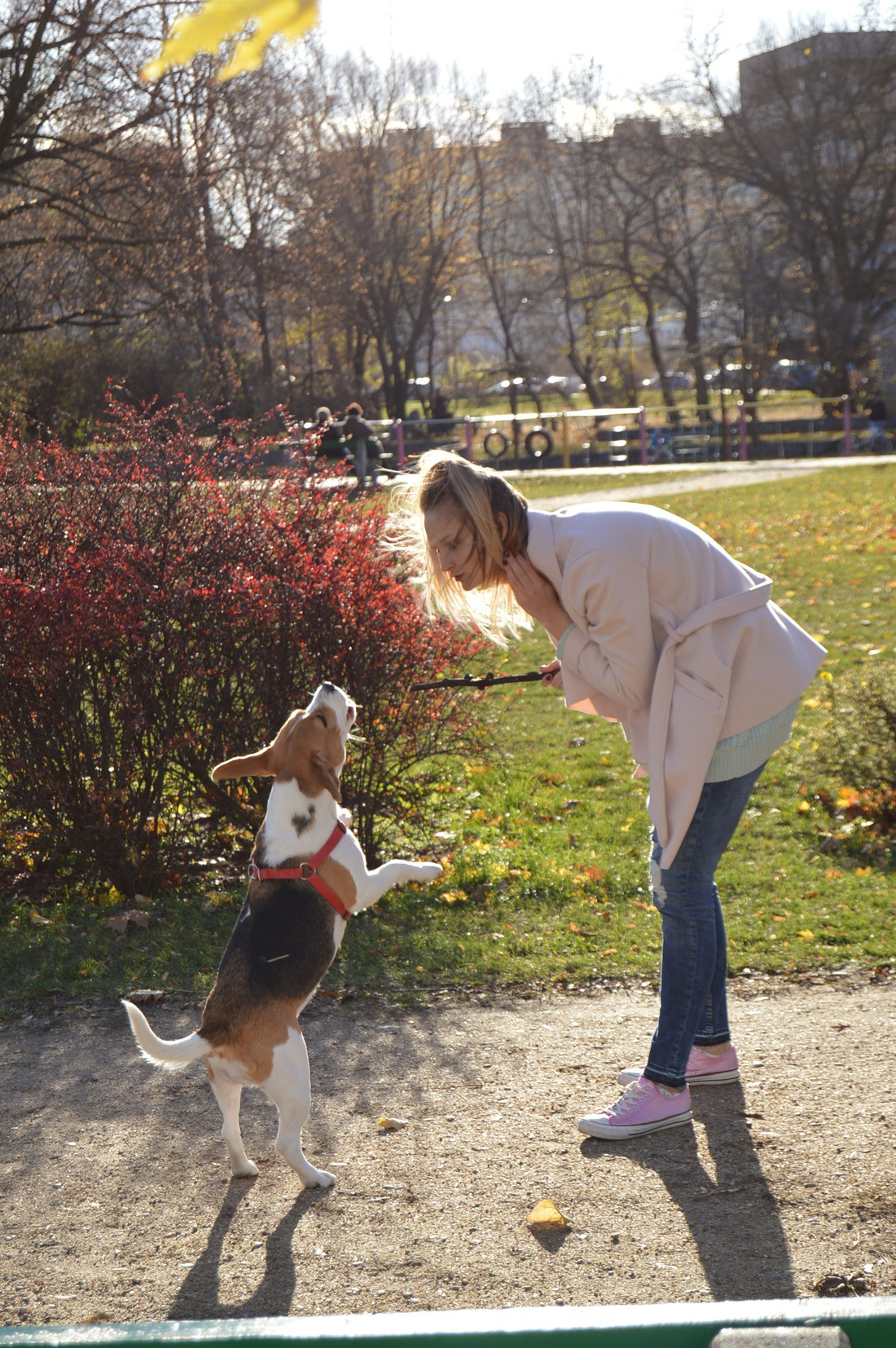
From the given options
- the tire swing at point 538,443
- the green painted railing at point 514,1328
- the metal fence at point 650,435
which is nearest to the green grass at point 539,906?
the green painted railing at point 514,1328

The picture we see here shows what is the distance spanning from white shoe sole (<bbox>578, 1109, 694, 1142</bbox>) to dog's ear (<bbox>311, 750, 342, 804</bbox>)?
1.27 metres

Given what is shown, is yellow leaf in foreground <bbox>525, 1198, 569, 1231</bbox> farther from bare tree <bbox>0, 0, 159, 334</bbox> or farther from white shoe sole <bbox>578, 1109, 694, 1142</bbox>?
bare tree <bbox>0, 0, 159, 334</bbox>

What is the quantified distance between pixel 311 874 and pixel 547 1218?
1.24m

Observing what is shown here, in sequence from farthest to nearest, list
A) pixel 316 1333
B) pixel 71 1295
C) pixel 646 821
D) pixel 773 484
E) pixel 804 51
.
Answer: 1. pixel 804 51
2. pixel 773 484
3. pixel 646 821
4. pixel 71 1295
5. pixel 316 1333

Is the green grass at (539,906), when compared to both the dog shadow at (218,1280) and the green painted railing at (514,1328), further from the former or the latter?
the green painted railing at (514,1328)

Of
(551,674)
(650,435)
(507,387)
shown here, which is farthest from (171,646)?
(507,387)

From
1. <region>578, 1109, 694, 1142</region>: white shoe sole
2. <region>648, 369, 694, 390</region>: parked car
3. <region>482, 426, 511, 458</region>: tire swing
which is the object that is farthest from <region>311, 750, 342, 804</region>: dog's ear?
<region>648, 369, 694, 390</region>: parked car

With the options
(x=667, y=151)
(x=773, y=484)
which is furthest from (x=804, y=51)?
(x=773, y=484)

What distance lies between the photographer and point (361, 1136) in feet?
12.7

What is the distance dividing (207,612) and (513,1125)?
2847 mm

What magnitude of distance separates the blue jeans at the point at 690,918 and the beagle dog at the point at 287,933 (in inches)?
39.9

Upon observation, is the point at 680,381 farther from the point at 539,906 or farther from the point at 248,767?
the point at 248,767

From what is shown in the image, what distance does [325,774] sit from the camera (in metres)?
3.99

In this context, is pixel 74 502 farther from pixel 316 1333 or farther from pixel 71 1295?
pixel 316 1333
